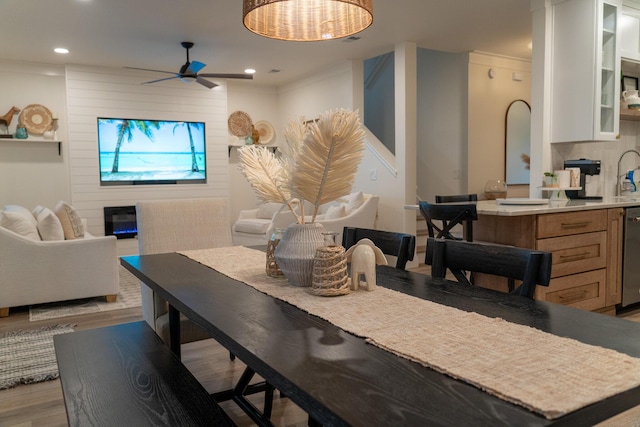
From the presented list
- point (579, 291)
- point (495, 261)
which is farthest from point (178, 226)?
point (579, 291)

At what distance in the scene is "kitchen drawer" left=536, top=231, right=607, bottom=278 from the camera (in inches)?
122

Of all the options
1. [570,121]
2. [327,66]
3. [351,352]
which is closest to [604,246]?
[570,121]

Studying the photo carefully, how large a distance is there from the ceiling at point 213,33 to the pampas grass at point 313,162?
304cm

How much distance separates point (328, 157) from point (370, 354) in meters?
0.63

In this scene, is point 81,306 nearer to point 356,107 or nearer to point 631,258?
point 356,107

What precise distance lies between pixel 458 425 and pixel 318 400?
21cm

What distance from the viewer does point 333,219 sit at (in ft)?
16.9

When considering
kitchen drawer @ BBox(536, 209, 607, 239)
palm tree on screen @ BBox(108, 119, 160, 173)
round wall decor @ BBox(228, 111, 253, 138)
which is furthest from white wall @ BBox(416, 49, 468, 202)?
palm tree on screen @ BBox(108, 119, 160, 173)

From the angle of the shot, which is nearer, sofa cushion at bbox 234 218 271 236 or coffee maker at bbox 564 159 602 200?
coffee maker at bbox 564 159 602 200

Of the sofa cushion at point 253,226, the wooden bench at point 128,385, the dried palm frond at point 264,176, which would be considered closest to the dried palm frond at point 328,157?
the dried palm frond at point 264,176

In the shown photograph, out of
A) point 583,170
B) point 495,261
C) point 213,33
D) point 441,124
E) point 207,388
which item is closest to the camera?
point 495,261

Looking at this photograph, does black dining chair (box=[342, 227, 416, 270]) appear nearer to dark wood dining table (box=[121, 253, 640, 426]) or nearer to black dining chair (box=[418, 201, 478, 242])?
dark wood dining table (box=[121, 253, 640, 426])

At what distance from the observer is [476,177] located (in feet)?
21.1

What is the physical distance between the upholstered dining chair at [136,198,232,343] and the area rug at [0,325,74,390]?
0.67 metres
